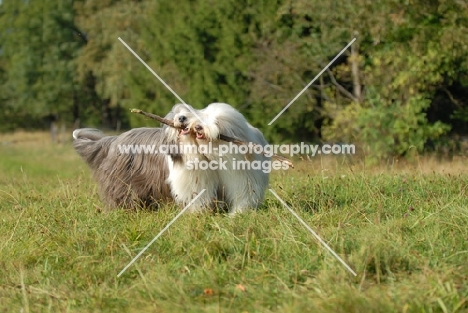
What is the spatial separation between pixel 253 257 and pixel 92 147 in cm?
340

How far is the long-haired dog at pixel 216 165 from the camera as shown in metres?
5.93

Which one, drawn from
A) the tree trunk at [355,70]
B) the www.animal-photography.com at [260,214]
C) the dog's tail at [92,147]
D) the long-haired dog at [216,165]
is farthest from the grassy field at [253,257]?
the tree trunk at [355,70]

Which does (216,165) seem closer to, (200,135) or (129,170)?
(200,135)

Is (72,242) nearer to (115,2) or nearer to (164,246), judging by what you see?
(164,246)

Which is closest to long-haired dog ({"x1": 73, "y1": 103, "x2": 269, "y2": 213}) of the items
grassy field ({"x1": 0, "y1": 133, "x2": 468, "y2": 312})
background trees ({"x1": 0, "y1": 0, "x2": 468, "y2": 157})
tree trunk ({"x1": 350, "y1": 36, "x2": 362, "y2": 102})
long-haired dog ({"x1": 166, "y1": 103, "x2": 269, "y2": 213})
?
long-haired dog ({"x1": 166, "y1": 103, "x2": 269, "y2": 213})

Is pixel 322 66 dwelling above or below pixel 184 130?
above

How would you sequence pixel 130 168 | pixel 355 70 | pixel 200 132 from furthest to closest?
pixel 355 70 < pixel 130 168 < pixel 200 132

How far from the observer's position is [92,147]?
762cm

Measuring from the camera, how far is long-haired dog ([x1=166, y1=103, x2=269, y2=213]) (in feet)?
19.5

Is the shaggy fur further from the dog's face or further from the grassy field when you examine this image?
the dog's face

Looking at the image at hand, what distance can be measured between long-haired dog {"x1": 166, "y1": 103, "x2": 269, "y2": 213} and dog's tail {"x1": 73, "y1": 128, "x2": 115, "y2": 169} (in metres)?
1.43

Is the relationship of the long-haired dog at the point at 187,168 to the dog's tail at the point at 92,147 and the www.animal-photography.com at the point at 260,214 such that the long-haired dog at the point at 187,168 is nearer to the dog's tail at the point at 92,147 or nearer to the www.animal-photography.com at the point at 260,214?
the www.animal-photography.com at the point at 260,214

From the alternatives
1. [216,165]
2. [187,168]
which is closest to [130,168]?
[187,168]

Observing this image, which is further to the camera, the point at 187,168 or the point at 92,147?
the point at 92,147
